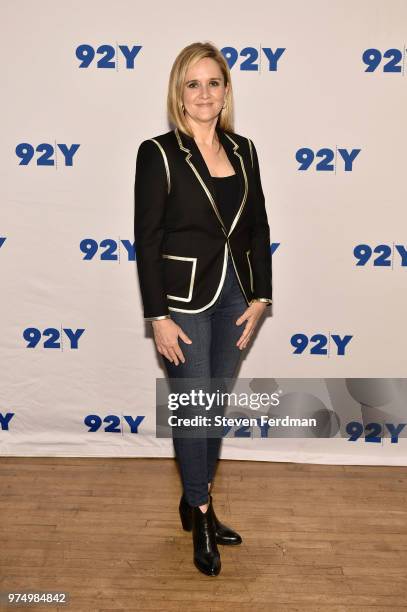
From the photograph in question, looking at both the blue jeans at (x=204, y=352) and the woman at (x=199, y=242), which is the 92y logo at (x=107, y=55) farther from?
the blue jeans at (x=204, y=352)

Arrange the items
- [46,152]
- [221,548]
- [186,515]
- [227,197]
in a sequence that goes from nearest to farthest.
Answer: [227,197], [221,548], [186,515], [46,152]

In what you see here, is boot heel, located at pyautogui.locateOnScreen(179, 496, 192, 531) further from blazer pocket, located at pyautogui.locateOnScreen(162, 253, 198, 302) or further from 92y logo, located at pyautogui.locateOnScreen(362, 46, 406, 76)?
92y logo, located at pyautogui.locateOnScreen(362, 46, 406, 76)

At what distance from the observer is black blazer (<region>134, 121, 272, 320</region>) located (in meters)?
2.18

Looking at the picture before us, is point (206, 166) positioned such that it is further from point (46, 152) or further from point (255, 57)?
point (46, 152)

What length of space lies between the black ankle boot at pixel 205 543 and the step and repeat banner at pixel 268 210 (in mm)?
945

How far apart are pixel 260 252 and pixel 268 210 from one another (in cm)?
72

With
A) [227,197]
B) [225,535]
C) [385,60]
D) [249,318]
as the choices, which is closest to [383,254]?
[385,60]

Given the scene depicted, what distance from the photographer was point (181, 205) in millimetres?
2195

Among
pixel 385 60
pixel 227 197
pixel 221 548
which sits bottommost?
pixel 221 548

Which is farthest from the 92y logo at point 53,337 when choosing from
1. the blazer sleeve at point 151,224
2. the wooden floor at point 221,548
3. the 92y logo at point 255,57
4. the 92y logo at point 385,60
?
the 92y logo at point 385,60

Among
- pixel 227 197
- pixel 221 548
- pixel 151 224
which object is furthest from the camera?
pixel 221 548

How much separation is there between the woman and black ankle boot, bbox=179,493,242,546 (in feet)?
0.49

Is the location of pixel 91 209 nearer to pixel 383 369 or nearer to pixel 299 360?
pixel 299 360

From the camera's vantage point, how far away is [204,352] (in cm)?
229
